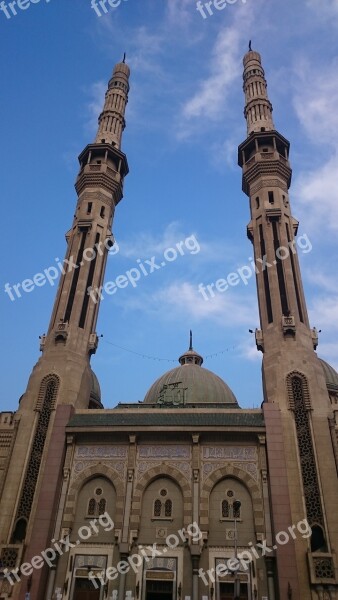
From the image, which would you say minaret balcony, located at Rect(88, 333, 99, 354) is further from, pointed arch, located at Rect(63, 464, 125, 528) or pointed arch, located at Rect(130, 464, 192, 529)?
pointed arch, located at Rect(130, 464, 192, 529)

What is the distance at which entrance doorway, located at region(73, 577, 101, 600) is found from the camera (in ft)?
75.0

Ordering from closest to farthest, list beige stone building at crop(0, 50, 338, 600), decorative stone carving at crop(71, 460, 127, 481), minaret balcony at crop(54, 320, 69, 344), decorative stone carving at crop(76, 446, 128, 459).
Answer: beige stone building at crop(0, 50, 338, 600) < decorative stone carving at crop(71, 460, 127, 481) < decorative stone carving at crop(76, 446, 128, 459) < minaret balcony at crop(54, 320, 69, 344)

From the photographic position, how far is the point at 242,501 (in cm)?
2453

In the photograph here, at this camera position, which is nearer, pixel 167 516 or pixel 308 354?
pixel 167 516

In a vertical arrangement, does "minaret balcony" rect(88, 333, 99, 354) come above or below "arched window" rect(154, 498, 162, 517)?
above

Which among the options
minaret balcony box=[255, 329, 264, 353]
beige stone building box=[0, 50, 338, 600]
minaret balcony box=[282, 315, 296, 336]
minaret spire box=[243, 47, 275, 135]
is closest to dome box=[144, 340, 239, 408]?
beige stone building box=[0, 50, 338, 600]

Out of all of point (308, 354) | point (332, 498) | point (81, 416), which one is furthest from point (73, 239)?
point (332, 498)

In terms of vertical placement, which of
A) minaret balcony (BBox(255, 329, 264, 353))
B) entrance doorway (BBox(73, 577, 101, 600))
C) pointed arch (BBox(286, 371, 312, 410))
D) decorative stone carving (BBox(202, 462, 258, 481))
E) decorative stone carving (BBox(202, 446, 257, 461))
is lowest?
entrance doorway (BBox(73, 577, 101, 600))

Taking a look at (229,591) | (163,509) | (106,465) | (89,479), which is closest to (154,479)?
(163,509)

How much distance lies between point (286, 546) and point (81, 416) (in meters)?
13.3

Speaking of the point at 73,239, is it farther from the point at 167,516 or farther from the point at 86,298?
the point at 167,516

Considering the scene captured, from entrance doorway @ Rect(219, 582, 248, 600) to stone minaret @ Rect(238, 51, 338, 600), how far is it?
122 centimetres

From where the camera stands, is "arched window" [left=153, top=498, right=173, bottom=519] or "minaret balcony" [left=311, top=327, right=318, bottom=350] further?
"minaret balcony" [left=311, top=327, right=318, bottom=350]

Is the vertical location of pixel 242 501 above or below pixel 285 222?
below
